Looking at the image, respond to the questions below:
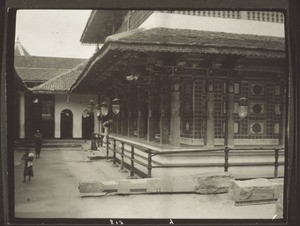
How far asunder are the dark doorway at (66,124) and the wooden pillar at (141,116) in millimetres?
967

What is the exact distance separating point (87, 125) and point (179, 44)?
3.67 ft

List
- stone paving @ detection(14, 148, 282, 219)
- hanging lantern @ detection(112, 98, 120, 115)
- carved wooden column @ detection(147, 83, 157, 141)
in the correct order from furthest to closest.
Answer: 1. carved wooden column @ detection(147, 83, 157, 141)
2. hanging lantern @ detection(112, 98, 120, 115)
3. stone paving @ detection(14, 148, 282, 219)

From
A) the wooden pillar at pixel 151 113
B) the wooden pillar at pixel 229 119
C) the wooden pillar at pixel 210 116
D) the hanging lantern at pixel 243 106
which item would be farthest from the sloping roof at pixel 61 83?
the hanging lantern at pixel 243 106

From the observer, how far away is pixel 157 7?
2.54 metres

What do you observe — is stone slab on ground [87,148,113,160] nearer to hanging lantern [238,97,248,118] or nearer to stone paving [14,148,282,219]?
stone paving [14,148,282,219]

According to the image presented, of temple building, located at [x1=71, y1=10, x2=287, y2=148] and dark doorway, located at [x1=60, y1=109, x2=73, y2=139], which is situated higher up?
temple building, located at [x1=71, y1=10, x2=287, y2=148]

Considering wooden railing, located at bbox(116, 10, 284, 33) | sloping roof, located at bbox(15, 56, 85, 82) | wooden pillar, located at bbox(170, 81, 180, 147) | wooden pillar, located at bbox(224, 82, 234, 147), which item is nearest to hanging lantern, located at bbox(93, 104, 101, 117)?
sloping roof, located at bbox(15, 56, 85, 82)

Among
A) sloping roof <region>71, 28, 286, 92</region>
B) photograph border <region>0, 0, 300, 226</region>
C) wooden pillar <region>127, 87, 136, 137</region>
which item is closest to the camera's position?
photograph border <region>0, 0, 300, 226</region>

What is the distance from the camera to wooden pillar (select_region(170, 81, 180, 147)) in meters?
3.47

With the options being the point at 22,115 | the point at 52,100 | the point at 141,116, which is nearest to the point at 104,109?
the point at 52,100

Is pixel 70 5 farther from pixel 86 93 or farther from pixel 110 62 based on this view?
pixel 110 62

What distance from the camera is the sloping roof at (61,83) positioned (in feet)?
10.3

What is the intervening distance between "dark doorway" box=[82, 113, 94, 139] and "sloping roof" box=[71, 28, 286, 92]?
27 cm

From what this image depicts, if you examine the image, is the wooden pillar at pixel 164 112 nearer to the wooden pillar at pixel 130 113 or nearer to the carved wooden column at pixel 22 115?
the wooden pillar at pixel 130 113
